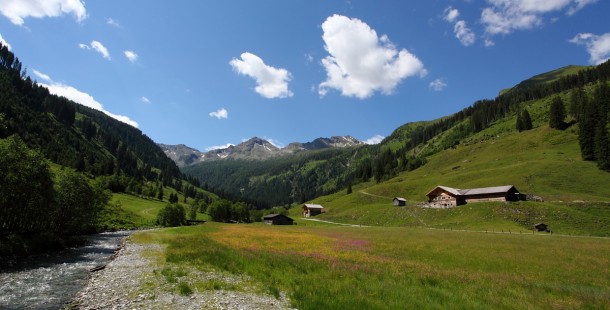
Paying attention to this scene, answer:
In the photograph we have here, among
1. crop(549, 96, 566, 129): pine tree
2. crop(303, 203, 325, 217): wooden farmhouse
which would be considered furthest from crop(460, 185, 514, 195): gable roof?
crop(549, 96, 566, 129): pine tree

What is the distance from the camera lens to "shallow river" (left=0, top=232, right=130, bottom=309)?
1802cm

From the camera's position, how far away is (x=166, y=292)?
60.4ft

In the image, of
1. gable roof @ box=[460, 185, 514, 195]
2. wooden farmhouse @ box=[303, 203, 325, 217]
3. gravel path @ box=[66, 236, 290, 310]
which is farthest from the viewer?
wooden farmhouse @ box=[303, 203, 325, 217]

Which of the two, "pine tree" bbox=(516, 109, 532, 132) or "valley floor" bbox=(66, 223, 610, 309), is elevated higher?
"pine tree" bbox=(516, 109, 532, 132)

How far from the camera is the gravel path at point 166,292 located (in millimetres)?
15977

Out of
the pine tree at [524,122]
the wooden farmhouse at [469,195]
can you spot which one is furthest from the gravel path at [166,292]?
the pine tree at [524,122]

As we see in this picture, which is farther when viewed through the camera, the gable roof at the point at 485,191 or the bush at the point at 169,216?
the bush at the point at 169,216

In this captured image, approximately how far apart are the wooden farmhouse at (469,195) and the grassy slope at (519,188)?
6286 millimetres

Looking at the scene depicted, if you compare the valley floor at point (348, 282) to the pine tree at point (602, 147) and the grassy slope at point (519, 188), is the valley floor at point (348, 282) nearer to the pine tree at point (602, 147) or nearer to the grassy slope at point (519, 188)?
the grassy slope at point (519, 188)

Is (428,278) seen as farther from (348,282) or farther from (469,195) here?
(469,195)

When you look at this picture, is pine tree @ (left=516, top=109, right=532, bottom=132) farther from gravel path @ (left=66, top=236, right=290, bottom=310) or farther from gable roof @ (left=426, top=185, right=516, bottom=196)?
gravel path @ (left=66, top=236, right=290, bottom=310)

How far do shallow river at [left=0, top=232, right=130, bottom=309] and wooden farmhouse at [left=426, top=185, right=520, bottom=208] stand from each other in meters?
96.9

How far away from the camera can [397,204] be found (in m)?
116

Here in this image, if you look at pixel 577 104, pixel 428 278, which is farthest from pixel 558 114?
pixel 428 278
